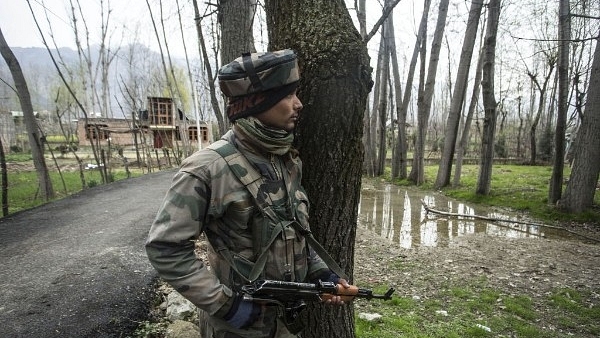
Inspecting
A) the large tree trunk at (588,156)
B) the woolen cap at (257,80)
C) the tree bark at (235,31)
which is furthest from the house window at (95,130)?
the large tree trunk at (588,156)

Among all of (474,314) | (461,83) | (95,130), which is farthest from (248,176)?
(95,130)

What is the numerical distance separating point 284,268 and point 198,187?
0.64 metres

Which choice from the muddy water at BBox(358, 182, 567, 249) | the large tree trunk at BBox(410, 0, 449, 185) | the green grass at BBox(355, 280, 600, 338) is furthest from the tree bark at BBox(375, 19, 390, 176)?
the green grass at BBox(355, 280, 600, 338)

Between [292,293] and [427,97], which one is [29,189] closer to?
[292,293]

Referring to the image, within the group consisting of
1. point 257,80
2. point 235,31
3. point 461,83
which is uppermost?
point 461,83

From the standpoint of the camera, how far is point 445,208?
469 inches

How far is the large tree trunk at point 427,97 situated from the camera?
48.4ft

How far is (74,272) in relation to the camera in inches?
179

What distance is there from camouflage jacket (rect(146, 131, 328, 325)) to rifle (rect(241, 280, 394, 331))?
13 cm

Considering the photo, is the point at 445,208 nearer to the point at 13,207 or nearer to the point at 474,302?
the point at 474,302

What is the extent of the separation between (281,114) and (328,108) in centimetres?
49

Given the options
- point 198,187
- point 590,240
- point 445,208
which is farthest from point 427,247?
point 198,187

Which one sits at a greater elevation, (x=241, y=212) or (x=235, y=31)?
(x=235, y=31)

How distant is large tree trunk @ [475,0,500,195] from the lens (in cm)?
1208
